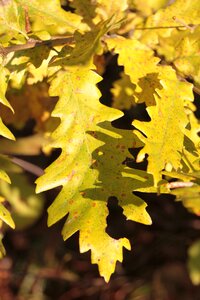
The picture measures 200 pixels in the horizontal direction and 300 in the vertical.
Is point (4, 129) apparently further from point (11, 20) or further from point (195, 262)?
point (195, 262)

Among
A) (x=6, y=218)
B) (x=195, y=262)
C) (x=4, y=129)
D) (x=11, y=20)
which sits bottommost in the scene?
(x=195, y=262)

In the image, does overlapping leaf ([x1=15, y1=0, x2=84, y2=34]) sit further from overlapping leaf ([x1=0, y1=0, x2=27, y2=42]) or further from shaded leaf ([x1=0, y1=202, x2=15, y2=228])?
shaded leaf ([x1=0, y1=202, x2=15, y2=228])

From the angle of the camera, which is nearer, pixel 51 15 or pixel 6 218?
pixel 6 218

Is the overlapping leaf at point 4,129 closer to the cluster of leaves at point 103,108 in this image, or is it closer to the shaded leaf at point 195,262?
the cluster of leaves at point 103,108

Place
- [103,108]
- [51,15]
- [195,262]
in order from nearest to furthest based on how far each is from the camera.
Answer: [103,108], [51,15], [195,262]

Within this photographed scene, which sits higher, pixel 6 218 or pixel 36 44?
pixel 36 44

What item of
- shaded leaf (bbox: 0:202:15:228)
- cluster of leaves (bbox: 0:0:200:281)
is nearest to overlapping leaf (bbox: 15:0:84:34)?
cluster of leaves (bbox: 0:0:200:281)

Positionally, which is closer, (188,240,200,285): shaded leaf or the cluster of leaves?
the cluster of leaves

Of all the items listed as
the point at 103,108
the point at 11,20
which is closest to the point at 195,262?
the point at 103,108

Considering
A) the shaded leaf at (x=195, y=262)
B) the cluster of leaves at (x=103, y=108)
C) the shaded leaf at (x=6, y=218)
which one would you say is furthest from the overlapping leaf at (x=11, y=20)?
the shaded leaf at (x=195, y=262)
